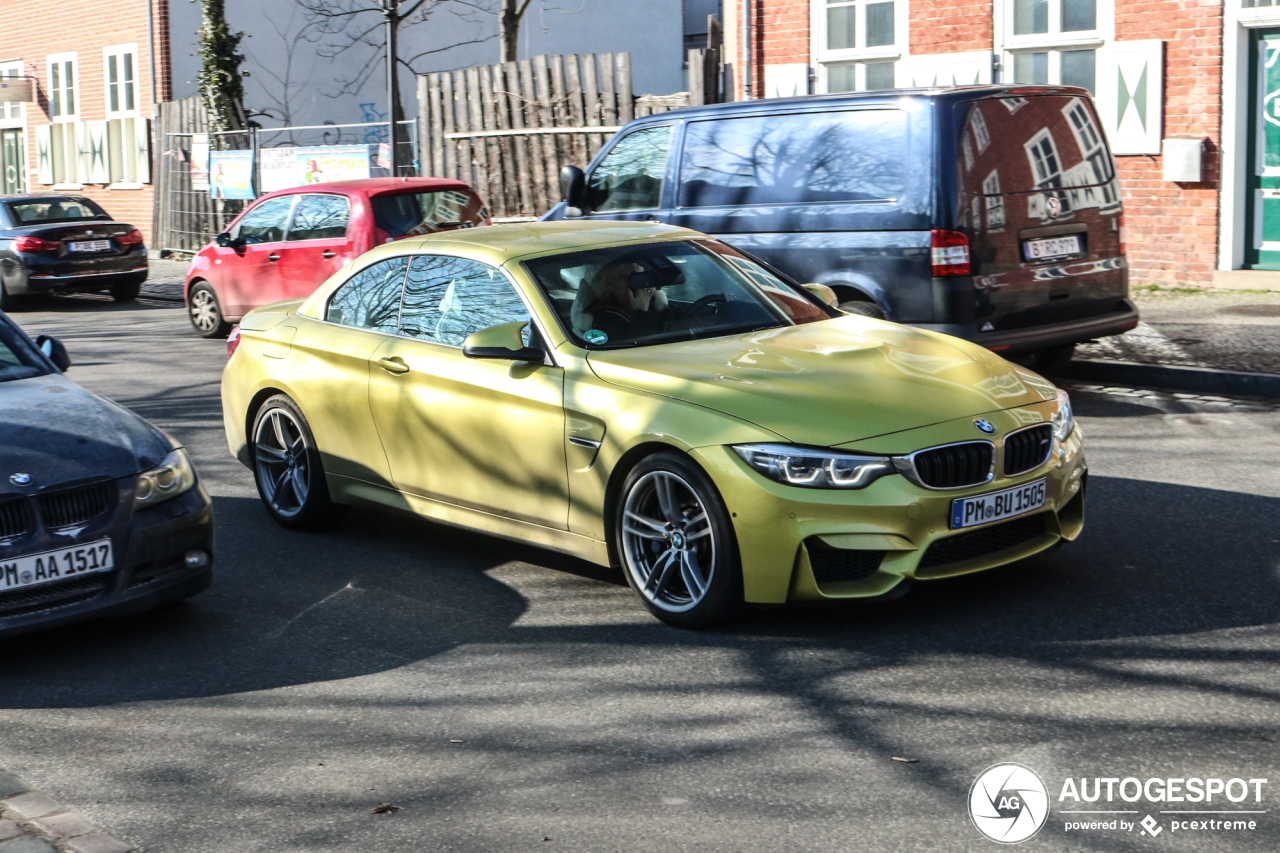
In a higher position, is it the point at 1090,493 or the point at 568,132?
the point at 568,132

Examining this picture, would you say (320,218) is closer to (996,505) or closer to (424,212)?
(424,212)

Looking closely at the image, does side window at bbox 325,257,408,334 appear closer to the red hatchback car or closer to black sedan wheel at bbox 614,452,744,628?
black sedan wheel at bbox 614,452,744,628

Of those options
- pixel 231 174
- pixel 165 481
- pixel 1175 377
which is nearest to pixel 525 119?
pixel 231 174

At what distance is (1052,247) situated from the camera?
31.7 feet

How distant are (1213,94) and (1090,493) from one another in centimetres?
891

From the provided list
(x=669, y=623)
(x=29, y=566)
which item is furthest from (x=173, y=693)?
(x=669, y=623)

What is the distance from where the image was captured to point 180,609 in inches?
246

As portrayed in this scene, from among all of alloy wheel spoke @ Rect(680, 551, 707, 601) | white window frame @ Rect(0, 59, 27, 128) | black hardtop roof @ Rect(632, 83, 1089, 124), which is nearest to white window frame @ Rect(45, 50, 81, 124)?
white window frame @ Rect(0, 59, 27, 128)

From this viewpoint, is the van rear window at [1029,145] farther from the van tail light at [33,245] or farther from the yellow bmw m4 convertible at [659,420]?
the van tail light at [33,245]

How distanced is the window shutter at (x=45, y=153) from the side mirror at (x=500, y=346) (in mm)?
29949

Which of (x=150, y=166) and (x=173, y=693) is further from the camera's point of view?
(x=150, y=166)

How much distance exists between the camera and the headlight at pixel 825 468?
206 inches

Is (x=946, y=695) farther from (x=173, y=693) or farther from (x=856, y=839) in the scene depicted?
(x=173, y=693)

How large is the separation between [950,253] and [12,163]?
30928mm
